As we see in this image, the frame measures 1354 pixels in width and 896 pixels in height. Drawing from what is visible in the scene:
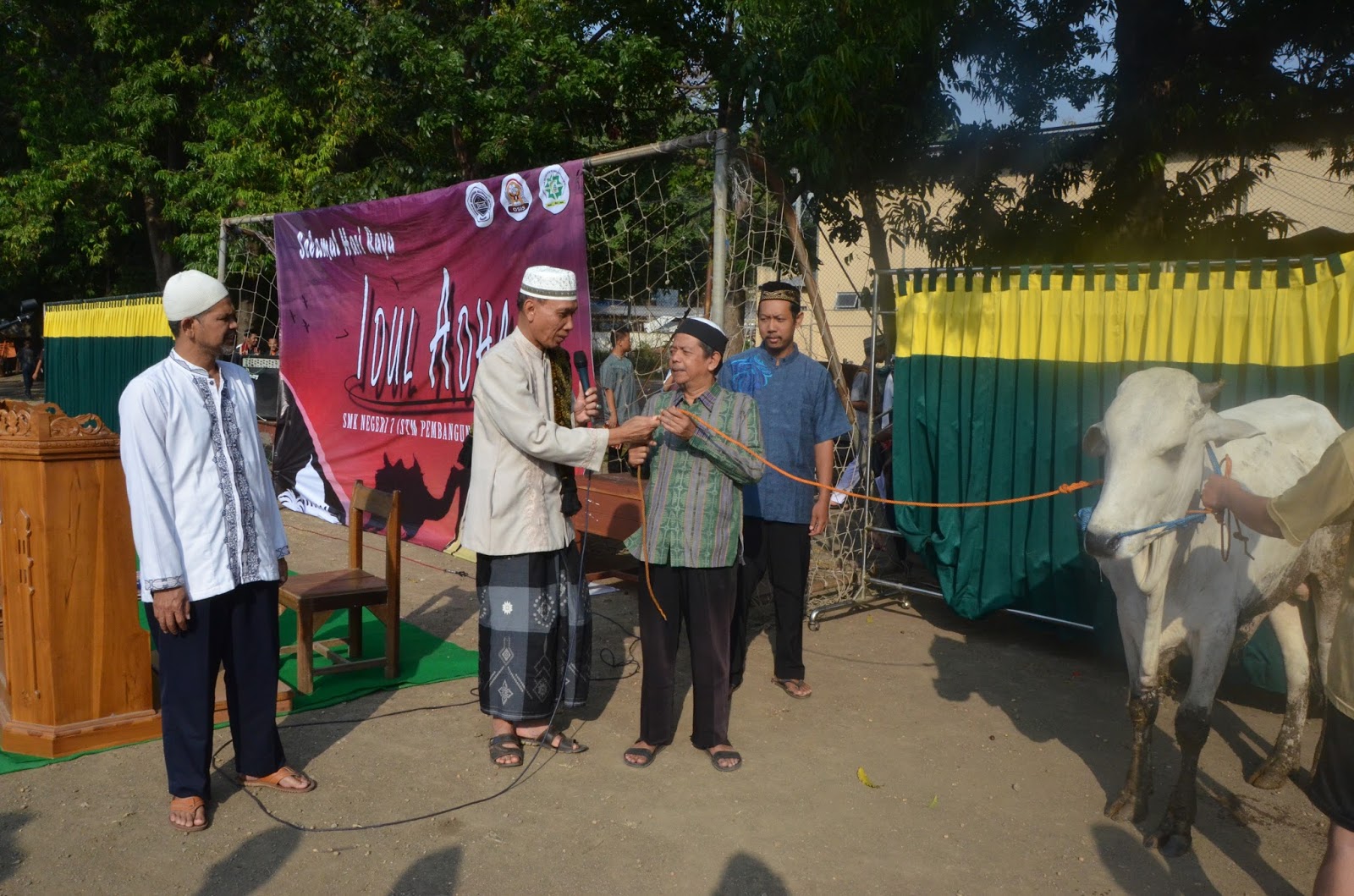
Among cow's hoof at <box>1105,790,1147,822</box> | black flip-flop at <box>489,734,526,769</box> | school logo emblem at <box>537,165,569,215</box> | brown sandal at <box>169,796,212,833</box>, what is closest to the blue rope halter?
cow's hoof at <box>1105,790,1147,822</box>

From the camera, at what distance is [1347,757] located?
8.17 feet

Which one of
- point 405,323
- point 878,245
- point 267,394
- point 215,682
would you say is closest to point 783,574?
point 215,682

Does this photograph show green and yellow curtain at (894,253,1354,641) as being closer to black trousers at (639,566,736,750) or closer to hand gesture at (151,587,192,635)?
black trousers at (639,566,736,750)

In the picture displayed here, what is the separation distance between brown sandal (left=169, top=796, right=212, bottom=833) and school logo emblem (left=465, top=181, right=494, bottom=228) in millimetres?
4848

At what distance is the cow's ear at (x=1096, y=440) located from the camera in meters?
3.71

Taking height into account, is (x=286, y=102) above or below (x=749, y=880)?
above

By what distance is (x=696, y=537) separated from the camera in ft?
13.8

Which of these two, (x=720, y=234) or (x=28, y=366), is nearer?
(x=720, y=234)

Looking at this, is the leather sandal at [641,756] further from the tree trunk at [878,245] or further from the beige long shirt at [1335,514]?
the tree trunk at [878,245]

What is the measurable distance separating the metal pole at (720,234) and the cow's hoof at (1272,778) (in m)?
3.50

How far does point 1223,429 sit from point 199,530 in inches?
135

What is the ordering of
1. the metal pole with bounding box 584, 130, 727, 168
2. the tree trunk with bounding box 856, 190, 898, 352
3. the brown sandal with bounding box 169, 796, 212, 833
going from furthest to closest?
the tree trunk with bounding box 856, 190, 898, 352 < the metal pole with bounding box 584, 130, 727, 168 < the brown sandal with bounding box 169, 796, 212, 833

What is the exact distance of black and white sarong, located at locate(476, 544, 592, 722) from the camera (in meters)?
4.27

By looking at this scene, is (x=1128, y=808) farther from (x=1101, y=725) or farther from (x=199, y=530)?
(x=199, y=530)
